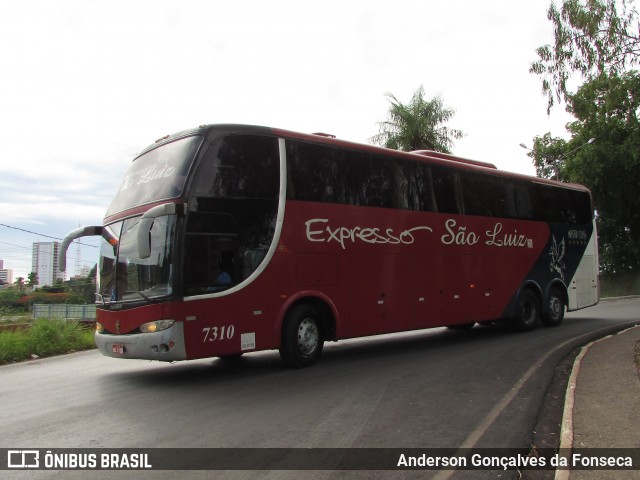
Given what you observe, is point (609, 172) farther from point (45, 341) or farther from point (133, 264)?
point (133, 264)

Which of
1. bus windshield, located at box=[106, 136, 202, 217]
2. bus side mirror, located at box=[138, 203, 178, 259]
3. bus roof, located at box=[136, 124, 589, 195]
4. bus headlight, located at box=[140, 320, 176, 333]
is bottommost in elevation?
bus headlight, located at box=[140, 320, 176, 333]

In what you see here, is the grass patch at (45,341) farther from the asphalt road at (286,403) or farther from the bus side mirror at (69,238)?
the bus side mirror at (69,238)

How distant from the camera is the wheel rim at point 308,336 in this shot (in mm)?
8891

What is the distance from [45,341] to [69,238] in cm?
523

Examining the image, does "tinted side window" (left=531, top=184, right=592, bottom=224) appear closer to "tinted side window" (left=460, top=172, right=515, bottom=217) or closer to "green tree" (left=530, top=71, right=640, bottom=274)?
"tinted side window" (left=460, top=172, right=515, bottom=217)

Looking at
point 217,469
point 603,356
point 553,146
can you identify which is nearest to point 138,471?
point 217,469

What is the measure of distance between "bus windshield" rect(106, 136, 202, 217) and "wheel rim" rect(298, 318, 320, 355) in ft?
9.92

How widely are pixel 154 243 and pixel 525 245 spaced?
9.99 m

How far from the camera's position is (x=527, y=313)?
46.7 ft

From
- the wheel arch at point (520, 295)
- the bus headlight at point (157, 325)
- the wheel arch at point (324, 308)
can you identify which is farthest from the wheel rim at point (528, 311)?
the bus headlight at point (157, 325)

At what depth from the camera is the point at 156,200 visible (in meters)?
7.96

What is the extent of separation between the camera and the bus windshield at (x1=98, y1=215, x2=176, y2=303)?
7603 mm

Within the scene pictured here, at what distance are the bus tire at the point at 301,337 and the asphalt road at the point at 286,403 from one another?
21 cm

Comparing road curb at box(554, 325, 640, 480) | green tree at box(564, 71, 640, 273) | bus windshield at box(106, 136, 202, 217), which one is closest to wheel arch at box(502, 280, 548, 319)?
road curb at box(554, 325, 640, 480)
